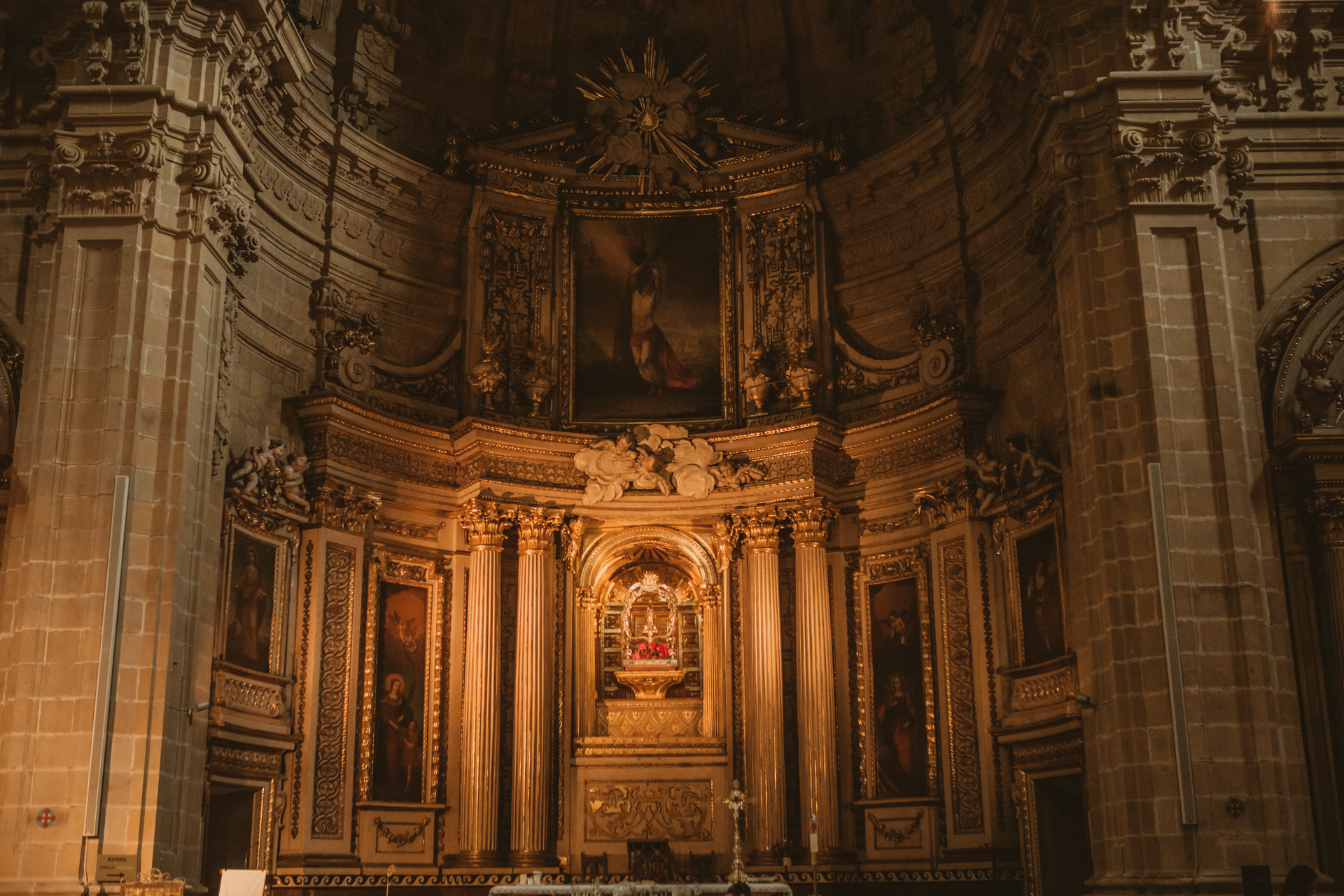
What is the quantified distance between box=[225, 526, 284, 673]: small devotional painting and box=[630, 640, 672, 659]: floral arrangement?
17.9 feet

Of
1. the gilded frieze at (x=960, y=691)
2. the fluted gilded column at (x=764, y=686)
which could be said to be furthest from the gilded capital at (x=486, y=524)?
the gilded frieze at (x=960, y=691)

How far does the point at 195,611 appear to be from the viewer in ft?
51.0

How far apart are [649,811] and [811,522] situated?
15.5 feet

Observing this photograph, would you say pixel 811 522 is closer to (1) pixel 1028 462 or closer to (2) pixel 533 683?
(1) pixel 1028 462

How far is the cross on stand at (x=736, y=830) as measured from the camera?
1669cm

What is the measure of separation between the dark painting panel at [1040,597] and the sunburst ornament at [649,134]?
8335mm

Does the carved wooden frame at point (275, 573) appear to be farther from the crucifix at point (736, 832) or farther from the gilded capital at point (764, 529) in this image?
the gilded capital at point (764, 529)

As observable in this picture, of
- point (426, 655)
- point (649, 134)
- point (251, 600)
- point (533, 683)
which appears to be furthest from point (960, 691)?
point (649, 134)

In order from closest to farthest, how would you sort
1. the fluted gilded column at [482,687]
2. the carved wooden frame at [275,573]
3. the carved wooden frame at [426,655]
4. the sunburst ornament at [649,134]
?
the carved wooden frame at [275,573]
the carved wooden frame at [426,655]
the fluted gilded column at [482,687]
the sunburst ornament at [649,134]

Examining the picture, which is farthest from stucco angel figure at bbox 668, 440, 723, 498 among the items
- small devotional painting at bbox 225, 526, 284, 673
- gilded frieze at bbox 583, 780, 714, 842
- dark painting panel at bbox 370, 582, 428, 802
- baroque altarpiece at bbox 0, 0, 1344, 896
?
small devotional painting at bbox 225, 526, 284, 673

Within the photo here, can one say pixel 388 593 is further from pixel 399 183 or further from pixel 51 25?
pixel 51 25

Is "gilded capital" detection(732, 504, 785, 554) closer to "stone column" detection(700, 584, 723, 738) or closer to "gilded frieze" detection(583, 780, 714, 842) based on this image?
"stone column" detection(700, 584, 723, 738)

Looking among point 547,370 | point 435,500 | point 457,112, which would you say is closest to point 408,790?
point 435,500

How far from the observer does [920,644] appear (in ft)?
64.6
